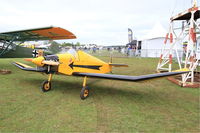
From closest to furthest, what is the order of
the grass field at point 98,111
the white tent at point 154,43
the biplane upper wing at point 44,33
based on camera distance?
1. the grass field at point 98,111
2. the biplane upper wing at point 44,33
3. the white tent at point 154,43

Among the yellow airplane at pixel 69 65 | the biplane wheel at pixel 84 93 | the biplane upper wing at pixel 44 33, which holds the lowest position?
the biplane wheel at pixel 84 93

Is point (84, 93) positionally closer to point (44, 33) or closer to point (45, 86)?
point (45, 86)

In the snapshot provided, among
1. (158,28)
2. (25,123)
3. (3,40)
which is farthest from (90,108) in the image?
(158,28)

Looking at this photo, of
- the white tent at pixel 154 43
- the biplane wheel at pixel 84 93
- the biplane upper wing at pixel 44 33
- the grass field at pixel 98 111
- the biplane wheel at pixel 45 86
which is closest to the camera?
the grass field at pixel 98 111

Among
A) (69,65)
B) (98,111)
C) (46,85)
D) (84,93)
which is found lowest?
(98,111)

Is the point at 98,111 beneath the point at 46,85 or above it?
beneath

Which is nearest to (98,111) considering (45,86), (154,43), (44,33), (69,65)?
(69,65)

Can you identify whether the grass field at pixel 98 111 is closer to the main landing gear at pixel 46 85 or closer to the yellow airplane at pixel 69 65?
the main landing gear at pixel 46 85

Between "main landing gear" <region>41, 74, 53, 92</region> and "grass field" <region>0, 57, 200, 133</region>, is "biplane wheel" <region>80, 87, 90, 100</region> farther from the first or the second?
"main landing gear" <region>41, 74, 53, 92</region>

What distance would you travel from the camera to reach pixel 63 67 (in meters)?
4.69

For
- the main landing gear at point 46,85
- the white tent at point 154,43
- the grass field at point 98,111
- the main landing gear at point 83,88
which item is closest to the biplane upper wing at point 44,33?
the main landing gear at point 46,85

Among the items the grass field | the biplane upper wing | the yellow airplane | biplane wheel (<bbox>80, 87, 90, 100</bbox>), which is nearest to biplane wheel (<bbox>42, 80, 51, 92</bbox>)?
the yellow airplane

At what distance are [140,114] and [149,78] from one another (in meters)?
1.02

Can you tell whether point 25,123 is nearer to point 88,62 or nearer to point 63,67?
point 63,67
